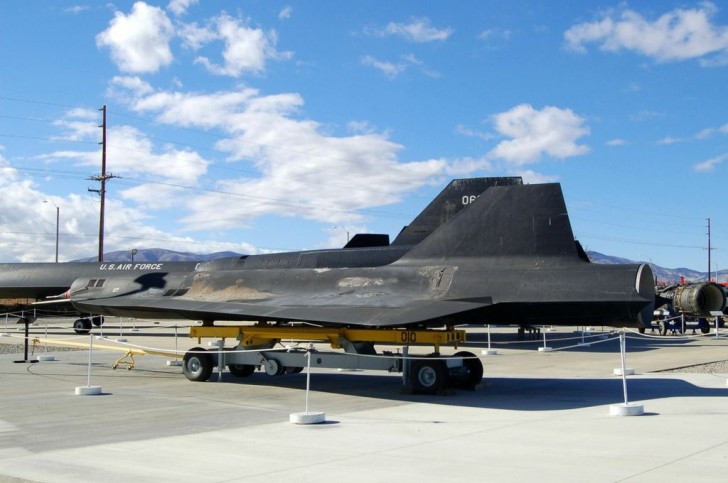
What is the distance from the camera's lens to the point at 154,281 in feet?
56.5

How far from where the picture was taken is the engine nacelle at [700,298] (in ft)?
91.0

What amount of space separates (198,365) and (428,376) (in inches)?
201

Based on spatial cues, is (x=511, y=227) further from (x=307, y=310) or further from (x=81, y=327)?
(x=81, y=327)

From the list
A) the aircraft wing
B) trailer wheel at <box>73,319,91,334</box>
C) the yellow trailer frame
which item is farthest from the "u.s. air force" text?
the yellow trailer frame

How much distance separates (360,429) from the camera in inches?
361

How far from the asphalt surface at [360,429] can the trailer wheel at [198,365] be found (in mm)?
289

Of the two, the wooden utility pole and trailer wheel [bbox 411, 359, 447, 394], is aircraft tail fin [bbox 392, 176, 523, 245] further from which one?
the wooden utility pole

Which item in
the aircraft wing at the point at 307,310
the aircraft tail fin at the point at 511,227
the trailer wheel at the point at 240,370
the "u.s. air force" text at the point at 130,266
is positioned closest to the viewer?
the aircraft wing at the point at 307,310

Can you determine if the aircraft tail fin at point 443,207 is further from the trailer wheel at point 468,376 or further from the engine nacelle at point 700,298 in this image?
the engine nacelle at point 700,298

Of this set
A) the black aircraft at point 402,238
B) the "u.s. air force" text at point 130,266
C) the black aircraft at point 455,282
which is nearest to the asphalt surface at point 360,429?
the black aircraft at point 455,282

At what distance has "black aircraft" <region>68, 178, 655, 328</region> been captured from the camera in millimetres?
11695

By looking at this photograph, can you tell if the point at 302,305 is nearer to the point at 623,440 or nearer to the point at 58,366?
the point at 623,440

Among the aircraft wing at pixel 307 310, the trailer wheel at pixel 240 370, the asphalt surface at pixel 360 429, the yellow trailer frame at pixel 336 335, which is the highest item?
the aircraft wing at pixel 307 310

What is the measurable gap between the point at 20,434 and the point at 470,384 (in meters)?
7.56
